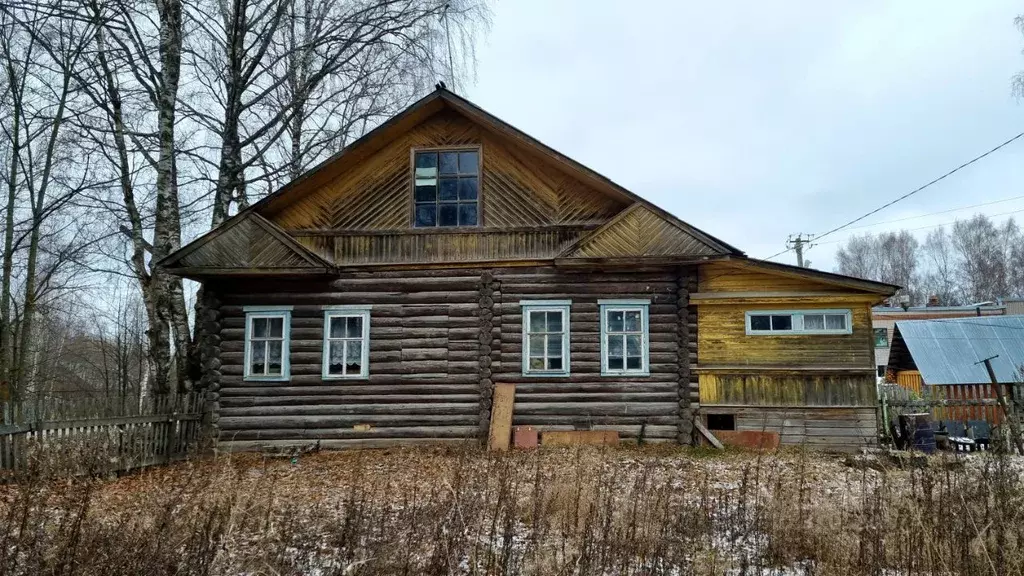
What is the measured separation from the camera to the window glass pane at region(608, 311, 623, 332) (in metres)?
13.2

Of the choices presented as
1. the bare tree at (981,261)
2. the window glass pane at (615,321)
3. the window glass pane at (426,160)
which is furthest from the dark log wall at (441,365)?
the bare tree at (981,261)

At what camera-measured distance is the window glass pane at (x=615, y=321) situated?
43.4 ft

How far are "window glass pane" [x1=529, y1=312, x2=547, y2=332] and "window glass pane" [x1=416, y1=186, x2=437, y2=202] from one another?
10.6ft

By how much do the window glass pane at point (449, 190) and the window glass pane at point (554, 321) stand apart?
125 inches

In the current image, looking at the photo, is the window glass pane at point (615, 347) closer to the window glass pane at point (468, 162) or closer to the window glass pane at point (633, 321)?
the window glass pane at point (633, 321)

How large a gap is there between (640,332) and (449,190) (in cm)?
494

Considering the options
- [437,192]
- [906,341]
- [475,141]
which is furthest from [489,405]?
[906,341]

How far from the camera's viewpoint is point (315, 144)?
61.0 feet

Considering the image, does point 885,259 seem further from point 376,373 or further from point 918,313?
point 376,373

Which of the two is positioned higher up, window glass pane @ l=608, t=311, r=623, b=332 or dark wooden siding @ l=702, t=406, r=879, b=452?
window glass pane @ l=608, t=311, r=623, b=332

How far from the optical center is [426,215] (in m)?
13.6

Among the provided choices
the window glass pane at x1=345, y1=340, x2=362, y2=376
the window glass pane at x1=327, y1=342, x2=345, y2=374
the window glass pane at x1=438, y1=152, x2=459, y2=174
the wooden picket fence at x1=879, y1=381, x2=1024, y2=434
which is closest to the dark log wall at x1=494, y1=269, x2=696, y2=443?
the window glass pane at x1=438, y1=152, x2=459, y2=174

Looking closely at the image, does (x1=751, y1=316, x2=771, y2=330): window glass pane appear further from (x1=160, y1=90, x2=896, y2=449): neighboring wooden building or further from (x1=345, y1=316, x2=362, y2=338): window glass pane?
(x1=345, y1=316, x2=362, y2=338): window glass pane

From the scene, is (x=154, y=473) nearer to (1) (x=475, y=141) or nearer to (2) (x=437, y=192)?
(2) (x=437, y=192)
